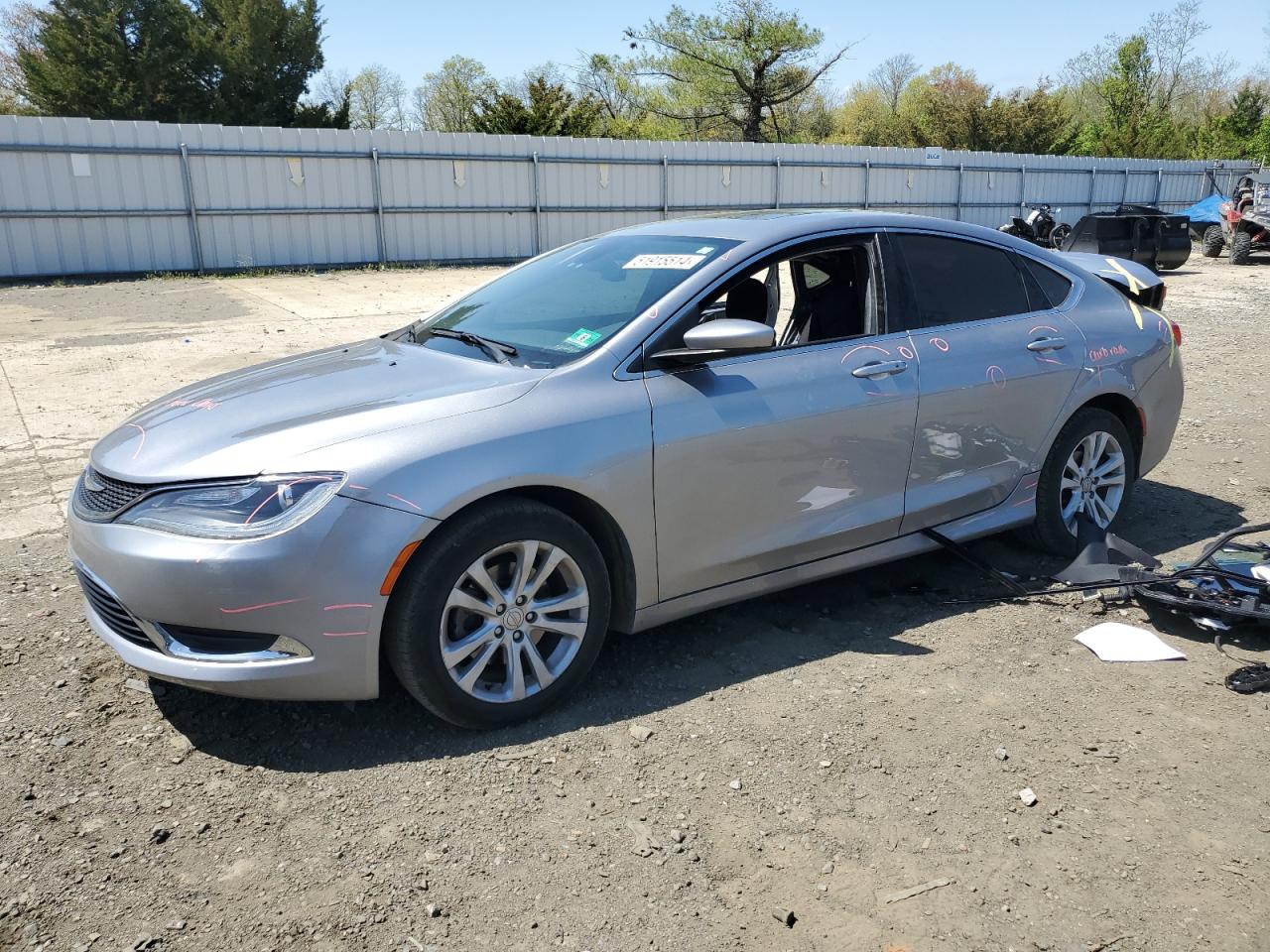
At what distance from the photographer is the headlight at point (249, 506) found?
281 cm

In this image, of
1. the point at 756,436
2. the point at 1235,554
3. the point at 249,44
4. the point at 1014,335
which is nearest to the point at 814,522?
the point at 756,436

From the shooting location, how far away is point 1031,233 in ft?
66.3

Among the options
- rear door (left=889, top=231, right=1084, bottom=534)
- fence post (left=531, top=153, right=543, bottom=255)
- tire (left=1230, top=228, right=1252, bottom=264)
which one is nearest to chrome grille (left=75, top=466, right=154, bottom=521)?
rear door (left=889, top=231, right=1084, bottom=534)

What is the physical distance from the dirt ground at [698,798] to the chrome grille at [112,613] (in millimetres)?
371

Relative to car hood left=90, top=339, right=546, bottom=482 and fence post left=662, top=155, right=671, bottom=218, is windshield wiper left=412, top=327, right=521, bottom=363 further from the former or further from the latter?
fence post left=662, top=155, right=671, bottom=218

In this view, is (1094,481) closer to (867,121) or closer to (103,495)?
(103,495)

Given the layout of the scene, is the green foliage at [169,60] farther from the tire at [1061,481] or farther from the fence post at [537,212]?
the tire at [1061,481]

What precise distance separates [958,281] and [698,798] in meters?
2.60

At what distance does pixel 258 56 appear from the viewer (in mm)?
37031

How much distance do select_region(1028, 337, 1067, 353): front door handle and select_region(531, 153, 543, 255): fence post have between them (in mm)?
17718

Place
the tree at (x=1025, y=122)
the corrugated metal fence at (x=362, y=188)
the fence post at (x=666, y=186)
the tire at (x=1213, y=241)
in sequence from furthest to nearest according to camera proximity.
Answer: the tree at (x=1025, y=122)
the tire at (x=1213, y=241)
the fence post at (x=666, y=186)
the corrugated metal fence at (x=362, y=188)

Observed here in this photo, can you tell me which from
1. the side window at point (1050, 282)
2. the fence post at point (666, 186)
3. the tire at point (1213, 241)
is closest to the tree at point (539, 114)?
the fence post at point (666, 186)

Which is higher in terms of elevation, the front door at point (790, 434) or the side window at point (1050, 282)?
the side window at point (1050, 282)

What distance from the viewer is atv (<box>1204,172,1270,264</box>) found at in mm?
21219
